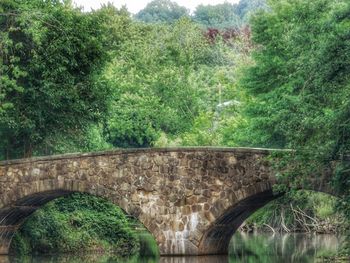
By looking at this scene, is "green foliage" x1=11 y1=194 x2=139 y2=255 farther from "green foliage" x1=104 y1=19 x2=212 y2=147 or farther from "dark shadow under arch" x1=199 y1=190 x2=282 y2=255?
"green foliage" x1=104 y1=19 x2=212 y2=147

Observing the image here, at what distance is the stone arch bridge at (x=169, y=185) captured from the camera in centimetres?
2530

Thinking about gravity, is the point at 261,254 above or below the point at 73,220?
below

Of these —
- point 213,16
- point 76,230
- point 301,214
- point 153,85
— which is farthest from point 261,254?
point 213,16

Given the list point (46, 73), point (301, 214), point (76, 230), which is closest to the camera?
point (46, 73)

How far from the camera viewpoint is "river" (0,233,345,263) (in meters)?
25.8

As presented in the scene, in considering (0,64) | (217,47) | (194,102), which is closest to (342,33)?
(0,64)

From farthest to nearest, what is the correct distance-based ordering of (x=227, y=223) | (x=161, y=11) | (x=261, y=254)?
(x=161, y=11) → (x=261, y=254) → (x=227, y=223)

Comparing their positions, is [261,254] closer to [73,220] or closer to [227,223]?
[227,223]

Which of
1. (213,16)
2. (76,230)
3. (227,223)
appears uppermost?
(213,16)

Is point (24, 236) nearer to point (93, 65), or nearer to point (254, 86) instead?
point (93, 65)

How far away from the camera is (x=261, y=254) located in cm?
2861

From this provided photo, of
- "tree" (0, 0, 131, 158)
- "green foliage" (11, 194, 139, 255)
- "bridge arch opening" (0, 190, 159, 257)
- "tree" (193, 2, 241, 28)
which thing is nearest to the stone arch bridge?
"bridge arch opening" (0, 190, 159, 257)

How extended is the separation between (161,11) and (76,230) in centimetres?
7901

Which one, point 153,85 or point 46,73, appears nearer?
point 46,73
